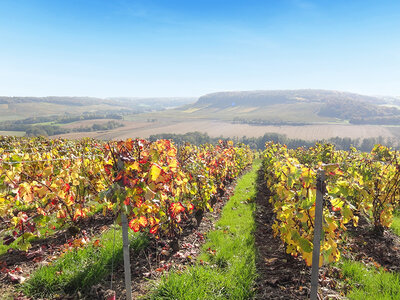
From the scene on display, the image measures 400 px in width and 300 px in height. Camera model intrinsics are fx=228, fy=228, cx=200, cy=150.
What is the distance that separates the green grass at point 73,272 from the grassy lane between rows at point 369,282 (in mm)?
3689

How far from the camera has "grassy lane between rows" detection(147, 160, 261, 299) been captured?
3.13 m

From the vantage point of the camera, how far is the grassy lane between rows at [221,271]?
3135 mm

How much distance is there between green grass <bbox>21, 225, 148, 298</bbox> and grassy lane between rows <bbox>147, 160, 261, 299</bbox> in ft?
3.43

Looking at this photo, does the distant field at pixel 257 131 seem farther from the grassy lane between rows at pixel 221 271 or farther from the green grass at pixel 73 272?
the green grass at pixel 73 272

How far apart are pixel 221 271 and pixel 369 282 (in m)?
2.26

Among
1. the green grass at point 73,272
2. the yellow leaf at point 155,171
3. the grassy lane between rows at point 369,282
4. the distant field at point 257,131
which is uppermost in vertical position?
the yellow leaf at point 155,171

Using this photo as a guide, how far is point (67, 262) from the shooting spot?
148 inches

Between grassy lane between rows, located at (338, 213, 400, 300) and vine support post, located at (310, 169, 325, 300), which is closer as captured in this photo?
vine support post, located at (310, 169, 325, 300)

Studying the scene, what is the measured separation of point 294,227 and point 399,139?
322ft

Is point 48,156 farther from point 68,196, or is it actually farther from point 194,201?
point 194,201

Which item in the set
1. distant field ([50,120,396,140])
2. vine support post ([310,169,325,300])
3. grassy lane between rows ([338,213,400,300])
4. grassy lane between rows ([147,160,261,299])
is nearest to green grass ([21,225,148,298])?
grassy lane between rows ([147,160,261,299])

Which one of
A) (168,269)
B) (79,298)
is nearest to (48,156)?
(79,298)

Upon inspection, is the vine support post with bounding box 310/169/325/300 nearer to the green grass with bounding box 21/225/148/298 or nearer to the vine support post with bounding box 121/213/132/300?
the vine support post with bounding box 121/213/132/300

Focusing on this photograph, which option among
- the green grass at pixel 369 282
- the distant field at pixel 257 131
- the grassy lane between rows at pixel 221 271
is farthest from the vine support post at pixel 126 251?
the distant field at pixel 257 131
